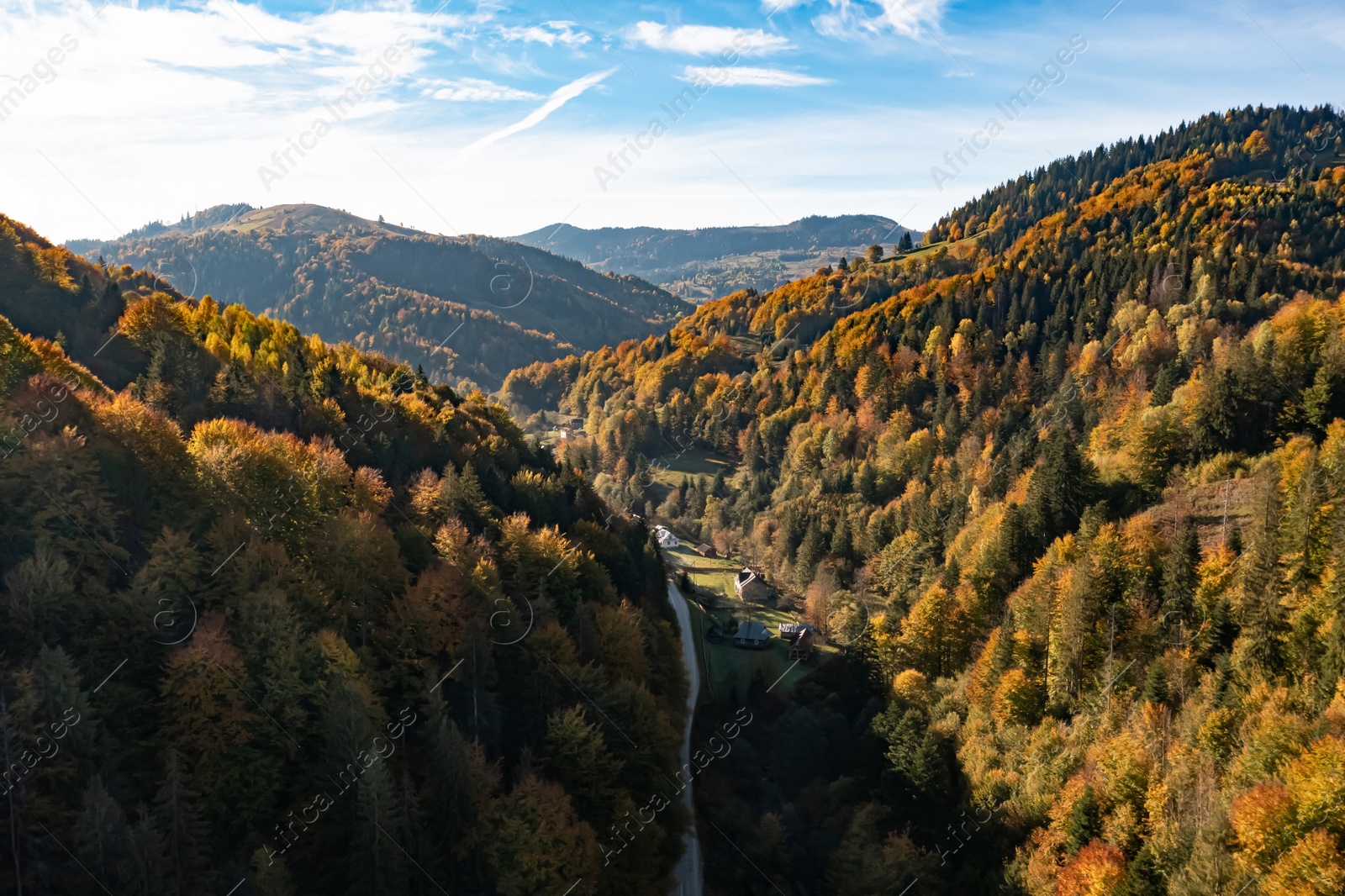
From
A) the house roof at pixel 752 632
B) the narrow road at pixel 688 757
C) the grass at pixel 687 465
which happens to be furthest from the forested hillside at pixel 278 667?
the grass at pixel 687 465

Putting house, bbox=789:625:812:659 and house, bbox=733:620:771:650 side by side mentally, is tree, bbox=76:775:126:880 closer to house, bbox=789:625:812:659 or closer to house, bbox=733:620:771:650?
house, bbox=789:625:812:659

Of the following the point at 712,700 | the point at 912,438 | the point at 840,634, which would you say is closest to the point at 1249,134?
the point at 912,438

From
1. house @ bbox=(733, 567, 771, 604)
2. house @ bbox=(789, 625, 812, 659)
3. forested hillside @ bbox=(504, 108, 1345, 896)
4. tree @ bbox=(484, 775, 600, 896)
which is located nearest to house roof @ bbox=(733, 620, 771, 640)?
house @ bbox=(789, 625, 812, 659)

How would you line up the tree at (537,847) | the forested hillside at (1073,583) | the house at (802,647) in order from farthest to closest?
the house at (802,647) → the forested hillside at (1073,583) → the tree at (537,847)

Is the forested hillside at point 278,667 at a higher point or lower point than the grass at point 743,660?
higher

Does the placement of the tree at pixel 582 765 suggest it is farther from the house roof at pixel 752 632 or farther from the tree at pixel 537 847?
the house roof at pixel 752 632

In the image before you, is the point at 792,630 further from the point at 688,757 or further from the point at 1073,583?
the point at 1073,583
